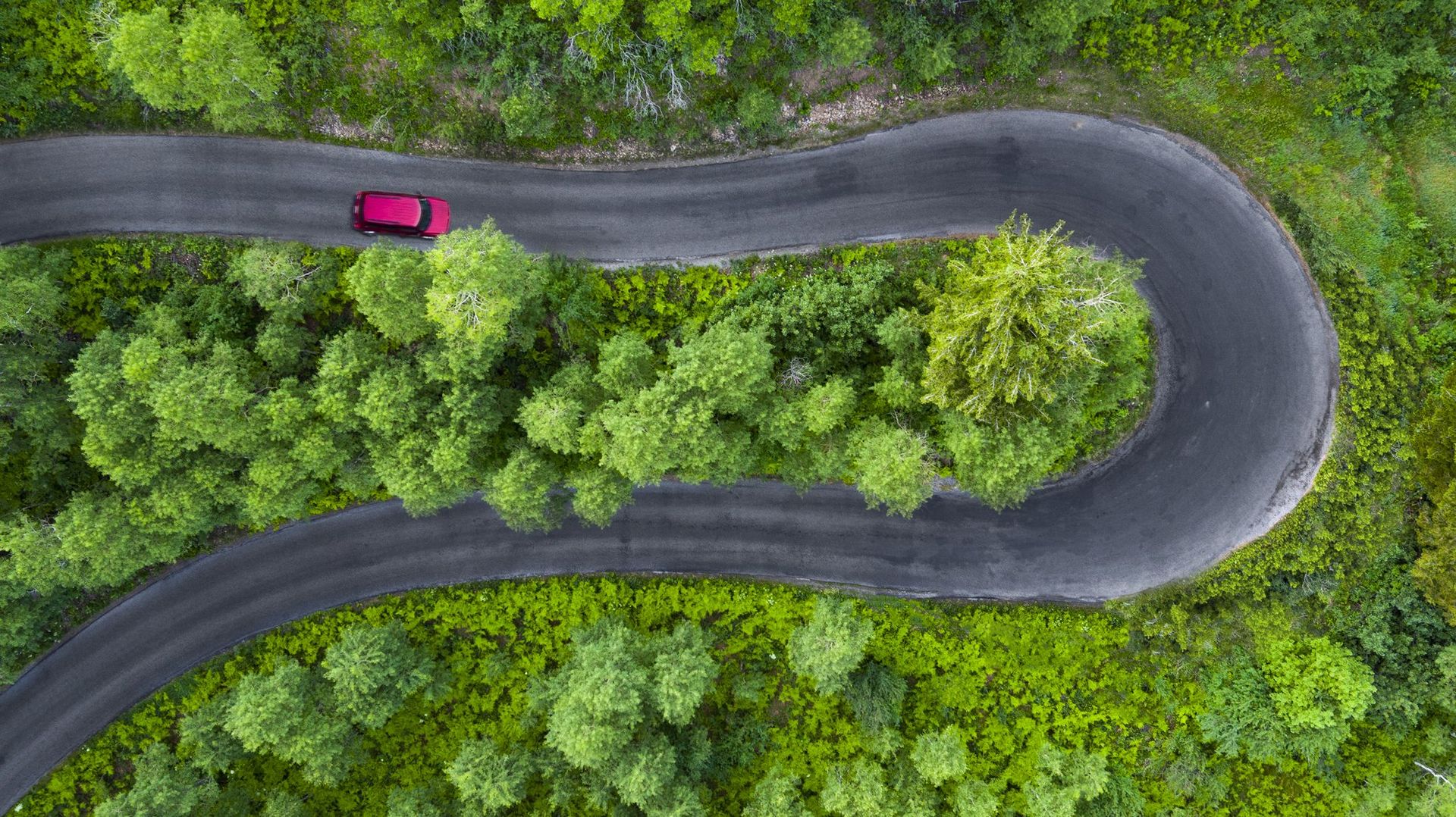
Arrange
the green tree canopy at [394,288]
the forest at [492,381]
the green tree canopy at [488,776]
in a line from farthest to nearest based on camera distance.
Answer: the green tree canopy at [488,776] → the green tree canopy at [394,288] → the forest at [492,381]

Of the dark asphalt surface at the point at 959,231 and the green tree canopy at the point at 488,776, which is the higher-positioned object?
the dark asphalt surface at the point at 959,231

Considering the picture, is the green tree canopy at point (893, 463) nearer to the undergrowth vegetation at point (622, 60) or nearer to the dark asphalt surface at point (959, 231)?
the dark asphalt surface at point (959, 231)

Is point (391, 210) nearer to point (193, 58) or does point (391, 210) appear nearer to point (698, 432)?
point (193, 58)

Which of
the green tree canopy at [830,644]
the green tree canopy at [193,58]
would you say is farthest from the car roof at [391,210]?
the green tree canopy at [830,644]

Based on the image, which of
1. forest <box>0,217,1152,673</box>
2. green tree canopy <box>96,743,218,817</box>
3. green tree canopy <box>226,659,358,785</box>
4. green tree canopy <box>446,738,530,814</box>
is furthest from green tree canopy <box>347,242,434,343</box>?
green tree canopy <box>96,743,218,817</box>

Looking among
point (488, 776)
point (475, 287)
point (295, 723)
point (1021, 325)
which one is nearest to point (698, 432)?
point (475, 287)

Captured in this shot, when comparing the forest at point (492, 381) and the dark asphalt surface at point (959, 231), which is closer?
the forest at point (492, 381)

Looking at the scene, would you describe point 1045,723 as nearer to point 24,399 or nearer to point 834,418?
point 834,418

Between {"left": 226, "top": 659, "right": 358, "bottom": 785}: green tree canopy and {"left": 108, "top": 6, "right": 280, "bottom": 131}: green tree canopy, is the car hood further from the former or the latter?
{"left": 226, "top": 659, "right": 358, "bottom": 785}: green tree canopy
